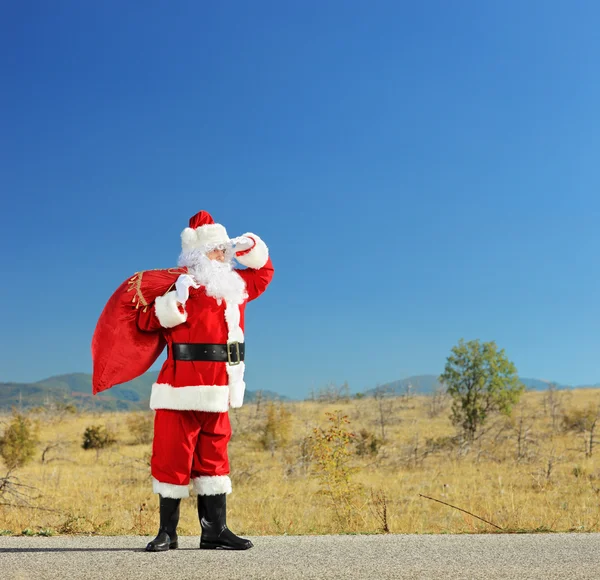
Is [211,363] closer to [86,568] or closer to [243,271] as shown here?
[243,271]

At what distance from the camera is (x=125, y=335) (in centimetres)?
504

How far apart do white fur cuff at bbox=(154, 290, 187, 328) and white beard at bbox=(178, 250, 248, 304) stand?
28 centimetres

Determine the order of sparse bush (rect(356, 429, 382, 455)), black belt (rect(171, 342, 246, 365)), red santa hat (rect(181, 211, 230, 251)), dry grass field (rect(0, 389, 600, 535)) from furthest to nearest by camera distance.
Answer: sparse bush (rect(356, 429, 382, 455))
dry grass field (rect(0, 389, 600, 535))
red santa hat (rect(181, 211, 230, 251))
black belt (rect(171, 342, 246, 365))

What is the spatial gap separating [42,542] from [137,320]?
183cm

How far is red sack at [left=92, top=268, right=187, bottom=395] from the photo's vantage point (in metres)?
5.01

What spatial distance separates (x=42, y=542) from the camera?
5.04m

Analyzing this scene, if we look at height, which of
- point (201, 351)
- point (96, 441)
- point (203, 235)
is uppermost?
point (203, 235)

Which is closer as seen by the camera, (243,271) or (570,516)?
(243,271)

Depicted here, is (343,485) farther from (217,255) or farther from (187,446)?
(217,255)

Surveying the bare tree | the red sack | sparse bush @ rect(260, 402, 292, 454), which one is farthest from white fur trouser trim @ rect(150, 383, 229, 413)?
the bare tree

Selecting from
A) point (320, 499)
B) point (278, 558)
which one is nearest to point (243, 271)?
point (278, 558)

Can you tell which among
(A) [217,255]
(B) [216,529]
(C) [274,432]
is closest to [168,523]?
(B) [216,529]

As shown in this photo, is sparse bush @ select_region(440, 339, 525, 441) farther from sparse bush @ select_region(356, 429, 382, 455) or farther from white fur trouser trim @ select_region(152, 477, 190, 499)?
white fur trouser trim @ select_region(152, 477, 190, 499)

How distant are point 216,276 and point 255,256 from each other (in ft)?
1.49
